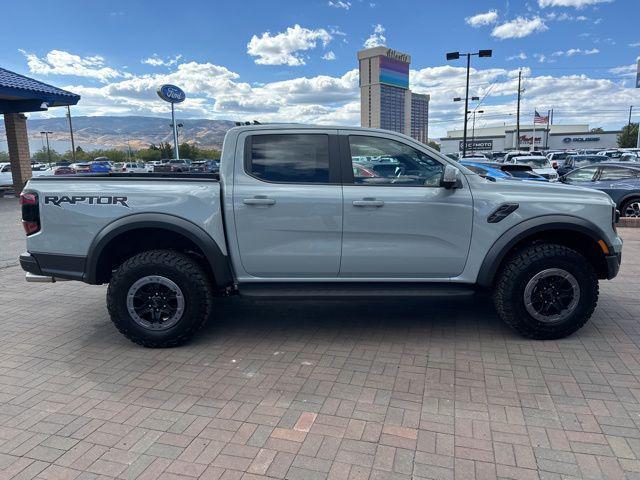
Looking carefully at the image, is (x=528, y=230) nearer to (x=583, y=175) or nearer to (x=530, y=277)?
(x=530, y=277)

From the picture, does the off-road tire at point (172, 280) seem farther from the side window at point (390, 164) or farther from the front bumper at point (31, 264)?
the side window at point (390, 164)

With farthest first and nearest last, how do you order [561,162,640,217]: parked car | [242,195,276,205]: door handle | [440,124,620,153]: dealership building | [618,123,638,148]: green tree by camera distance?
[440,124,620,153]: dealership building, [618,123,638,148]: green tree, [561,162,640,217]: parked car, [242,195,276,205]: door handle

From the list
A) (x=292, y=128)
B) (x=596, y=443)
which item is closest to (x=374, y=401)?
(x=596, y=443)

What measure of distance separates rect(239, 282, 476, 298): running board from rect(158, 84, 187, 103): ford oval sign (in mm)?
35445

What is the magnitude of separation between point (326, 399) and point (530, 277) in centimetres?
210

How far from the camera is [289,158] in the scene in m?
4.22

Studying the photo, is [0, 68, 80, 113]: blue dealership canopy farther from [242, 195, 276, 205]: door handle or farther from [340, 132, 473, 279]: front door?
[340, 132, 473, 279]: front door

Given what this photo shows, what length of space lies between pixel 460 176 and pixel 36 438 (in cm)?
365

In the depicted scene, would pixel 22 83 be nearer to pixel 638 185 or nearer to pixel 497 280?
pixel 497 280

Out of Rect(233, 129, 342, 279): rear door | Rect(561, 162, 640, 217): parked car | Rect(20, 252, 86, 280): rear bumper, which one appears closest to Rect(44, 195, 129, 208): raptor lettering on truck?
Rect(20, 252, 86, 280): rear bumper

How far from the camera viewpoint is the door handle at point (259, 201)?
4.05 metres

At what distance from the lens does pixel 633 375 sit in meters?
3.61

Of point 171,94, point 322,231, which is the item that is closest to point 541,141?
point 171,94

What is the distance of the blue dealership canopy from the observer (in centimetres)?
1532
